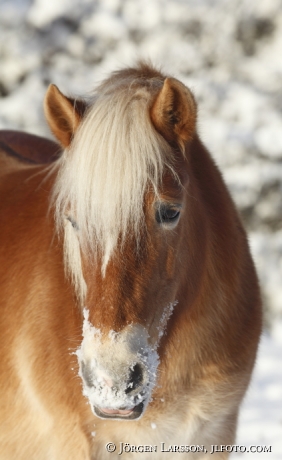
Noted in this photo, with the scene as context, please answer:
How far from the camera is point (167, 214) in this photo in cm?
169

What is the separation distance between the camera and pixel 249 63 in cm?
465

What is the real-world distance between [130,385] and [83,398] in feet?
1.47

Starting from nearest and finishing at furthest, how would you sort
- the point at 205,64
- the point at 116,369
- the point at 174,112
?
the point at 116,369 → the point at 174,112 → the point at 205,64

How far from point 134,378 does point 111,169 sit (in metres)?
0.53

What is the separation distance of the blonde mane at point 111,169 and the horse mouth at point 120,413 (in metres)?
0.36

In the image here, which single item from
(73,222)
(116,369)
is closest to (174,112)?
(73,222)

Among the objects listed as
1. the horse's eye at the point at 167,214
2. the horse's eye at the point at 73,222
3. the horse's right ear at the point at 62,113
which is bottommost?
the horse's eye at the point at 73,222

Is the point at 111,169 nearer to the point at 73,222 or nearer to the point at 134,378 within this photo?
the point at 73,222

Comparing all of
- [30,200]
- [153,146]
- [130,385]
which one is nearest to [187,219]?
[153,146]

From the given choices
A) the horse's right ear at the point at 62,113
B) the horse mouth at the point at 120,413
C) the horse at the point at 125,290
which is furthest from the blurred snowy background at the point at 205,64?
the horse mouth at the point at 120,413

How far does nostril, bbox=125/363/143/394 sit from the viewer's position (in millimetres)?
1552

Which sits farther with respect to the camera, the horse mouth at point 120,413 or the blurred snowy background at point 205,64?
the blurred snowy background at point 205,64

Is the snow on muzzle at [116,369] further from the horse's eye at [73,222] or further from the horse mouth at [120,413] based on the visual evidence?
the horse's eye at [73,222]

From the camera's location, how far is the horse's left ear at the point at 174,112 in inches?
67.3
